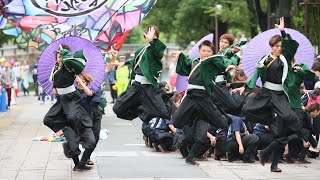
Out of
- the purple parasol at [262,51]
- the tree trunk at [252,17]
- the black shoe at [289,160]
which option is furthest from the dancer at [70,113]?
the tree trunk at [252,17]

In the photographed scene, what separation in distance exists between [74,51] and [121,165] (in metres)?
1.89

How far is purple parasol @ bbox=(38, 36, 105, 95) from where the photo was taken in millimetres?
12062

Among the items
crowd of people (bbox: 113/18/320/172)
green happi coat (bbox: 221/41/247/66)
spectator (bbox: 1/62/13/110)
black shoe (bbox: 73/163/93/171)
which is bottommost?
spectator (bbox: 1/62/13/110)

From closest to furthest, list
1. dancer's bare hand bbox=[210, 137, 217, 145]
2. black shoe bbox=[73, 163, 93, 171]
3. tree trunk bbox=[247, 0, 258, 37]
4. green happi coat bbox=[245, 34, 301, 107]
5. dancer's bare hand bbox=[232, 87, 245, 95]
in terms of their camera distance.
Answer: green happi coat bbox=[245, 34, 301, 107], black shoe bbox=[73, 163, 93, 171], dancer's bare hand bbox=[232, 87, 245, 95], dancer's bare hand bbox=[210, 137, 217, 145], tree trunk bbox=[247, 0, 258, 37]

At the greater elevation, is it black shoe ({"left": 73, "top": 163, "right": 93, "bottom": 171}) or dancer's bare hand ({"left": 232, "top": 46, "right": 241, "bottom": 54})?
dancer's bare hand ({"left": 232, "top": 46, "right": 241, "bottom": 54})

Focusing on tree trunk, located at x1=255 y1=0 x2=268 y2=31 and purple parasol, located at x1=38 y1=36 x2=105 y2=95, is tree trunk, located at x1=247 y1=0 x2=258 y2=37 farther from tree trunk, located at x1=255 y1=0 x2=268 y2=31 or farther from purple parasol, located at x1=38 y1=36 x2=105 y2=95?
purple parasol, located at x1=38 y1=36 x2=105 y2=95

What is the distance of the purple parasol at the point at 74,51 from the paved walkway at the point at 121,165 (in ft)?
4.17

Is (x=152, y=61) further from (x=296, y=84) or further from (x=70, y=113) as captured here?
(x=296, y=84)

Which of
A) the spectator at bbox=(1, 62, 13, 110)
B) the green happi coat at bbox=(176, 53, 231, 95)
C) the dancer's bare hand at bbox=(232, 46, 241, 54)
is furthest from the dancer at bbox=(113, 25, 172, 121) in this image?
the spectator at bbox=(1, 62, 13, 110)

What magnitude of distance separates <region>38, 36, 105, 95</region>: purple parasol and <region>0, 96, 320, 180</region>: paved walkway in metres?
1.27

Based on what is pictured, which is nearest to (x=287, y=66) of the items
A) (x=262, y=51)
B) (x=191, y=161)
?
(x=262, y=51)

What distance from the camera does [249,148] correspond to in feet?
43.5

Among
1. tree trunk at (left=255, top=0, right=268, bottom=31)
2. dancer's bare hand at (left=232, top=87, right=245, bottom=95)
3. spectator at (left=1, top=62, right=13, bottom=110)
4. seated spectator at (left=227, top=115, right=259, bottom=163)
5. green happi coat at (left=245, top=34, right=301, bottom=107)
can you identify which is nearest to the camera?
green happi coat at (left=245, top=34, right=301, bottom=107)

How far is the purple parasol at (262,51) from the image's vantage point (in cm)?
1228
